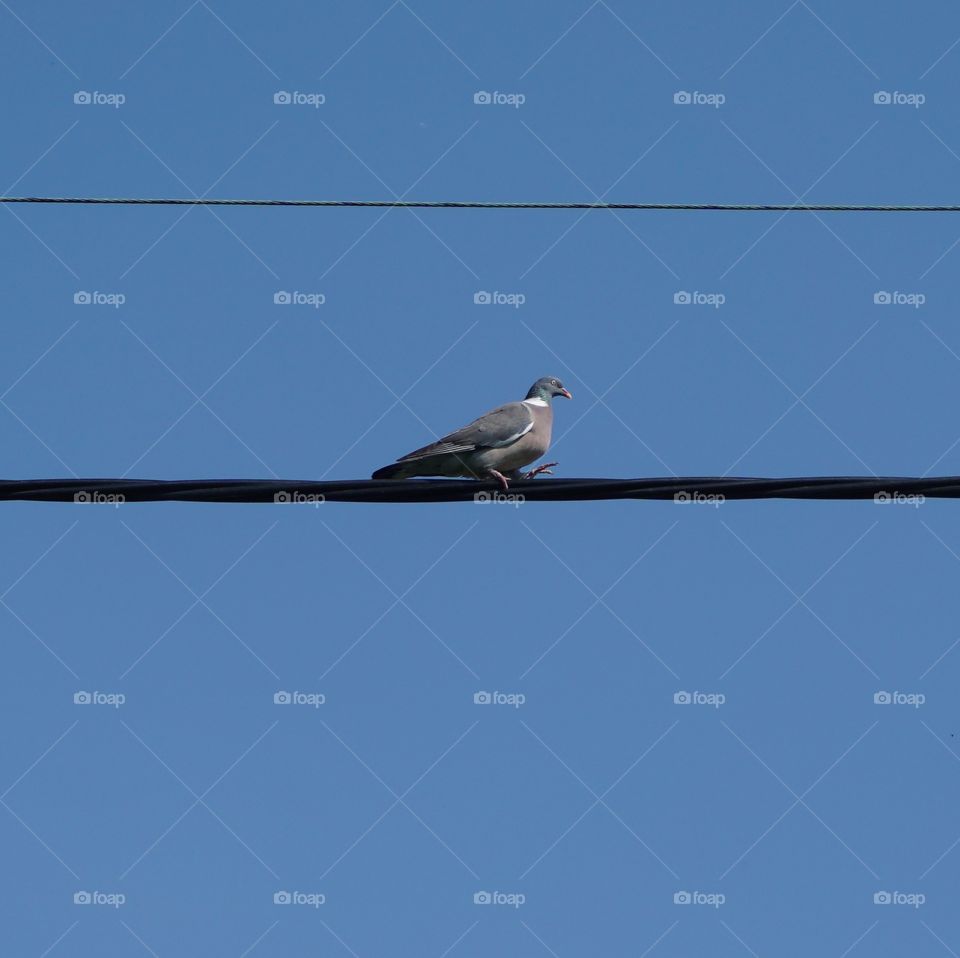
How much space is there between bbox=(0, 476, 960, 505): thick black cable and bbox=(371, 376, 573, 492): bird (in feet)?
7.38

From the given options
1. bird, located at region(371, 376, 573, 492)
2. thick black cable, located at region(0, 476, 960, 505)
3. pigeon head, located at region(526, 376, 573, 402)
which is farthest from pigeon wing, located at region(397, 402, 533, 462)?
thick black cable, located at region(0, 476, 960, 505)

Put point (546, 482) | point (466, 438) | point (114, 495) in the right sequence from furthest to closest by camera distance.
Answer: point (466, 438)
point (546, 482)
point (114, 495)

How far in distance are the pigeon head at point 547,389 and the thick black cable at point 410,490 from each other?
4.07 m

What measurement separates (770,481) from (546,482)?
34.6 inches

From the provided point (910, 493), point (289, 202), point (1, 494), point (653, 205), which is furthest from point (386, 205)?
point (910, 493)

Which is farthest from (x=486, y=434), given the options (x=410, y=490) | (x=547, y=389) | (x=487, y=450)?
(x=410, y=490)

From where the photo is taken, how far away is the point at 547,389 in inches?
399

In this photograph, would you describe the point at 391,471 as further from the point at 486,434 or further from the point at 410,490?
the point at 410,490

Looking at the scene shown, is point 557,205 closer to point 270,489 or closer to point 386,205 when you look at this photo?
point 386,205

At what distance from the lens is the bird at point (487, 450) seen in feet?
27.5

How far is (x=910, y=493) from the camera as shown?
5770 millimetres

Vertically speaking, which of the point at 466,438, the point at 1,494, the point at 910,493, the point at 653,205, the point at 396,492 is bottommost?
the point at 1,494

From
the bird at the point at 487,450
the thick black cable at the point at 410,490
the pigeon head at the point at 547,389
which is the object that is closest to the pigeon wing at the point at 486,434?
the bird at the point at 487,450

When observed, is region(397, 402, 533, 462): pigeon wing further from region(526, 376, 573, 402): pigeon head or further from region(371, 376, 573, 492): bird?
region(526, 376, 573, 402): pigeon head
